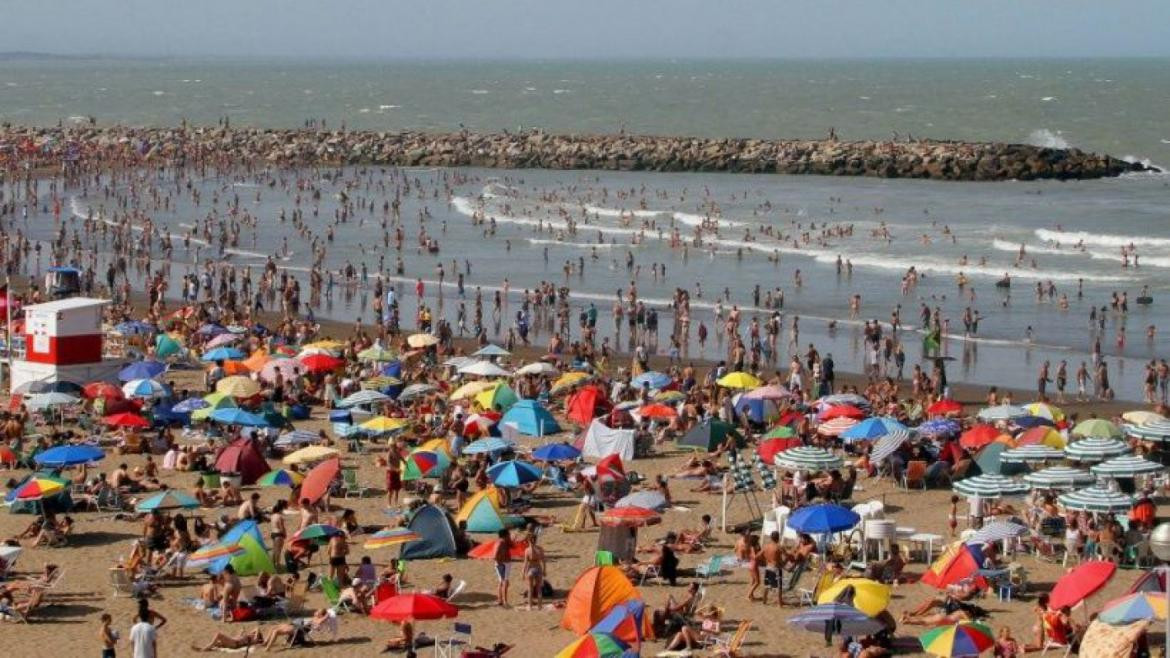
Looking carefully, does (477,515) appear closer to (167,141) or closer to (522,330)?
(522,330)

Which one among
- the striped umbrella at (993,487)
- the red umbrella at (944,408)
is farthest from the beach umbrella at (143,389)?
the striped umbrella at (993,487)

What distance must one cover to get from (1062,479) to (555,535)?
19.1 feet

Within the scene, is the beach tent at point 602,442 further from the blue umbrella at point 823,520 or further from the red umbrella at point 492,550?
the blue umbrella at point 823,520

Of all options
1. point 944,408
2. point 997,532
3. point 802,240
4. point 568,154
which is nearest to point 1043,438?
point 944,408

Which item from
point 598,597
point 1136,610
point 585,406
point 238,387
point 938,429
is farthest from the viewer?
point 238,387

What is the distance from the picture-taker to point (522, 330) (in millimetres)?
35188

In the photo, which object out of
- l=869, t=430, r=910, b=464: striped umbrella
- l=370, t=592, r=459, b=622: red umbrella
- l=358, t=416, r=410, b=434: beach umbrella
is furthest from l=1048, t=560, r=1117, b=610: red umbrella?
l=358, t=416, r=410, b=434: beach umbrella

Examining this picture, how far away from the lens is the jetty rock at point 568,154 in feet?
248

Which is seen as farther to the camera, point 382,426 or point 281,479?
point 382,426

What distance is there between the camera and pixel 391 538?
17594mm

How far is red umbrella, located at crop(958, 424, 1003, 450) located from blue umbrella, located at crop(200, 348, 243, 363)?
1300cm

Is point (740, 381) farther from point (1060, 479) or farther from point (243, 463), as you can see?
point (243, 463)

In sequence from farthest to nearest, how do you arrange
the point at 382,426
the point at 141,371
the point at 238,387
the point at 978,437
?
the point at 141,371, the point at 238,387, the point at 382,426, the point at 978,437

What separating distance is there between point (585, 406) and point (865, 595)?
10466 mm
